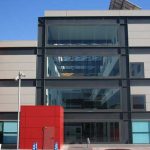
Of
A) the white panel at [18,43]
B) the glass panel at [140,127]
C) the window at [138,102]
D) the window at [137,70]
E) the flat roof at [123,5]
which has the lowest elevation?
the glass panel at [140,127]

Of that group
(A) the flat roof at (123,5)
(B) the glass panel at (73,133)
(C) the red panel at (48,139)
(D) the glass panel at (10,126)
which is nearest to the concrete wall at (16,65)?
(D) the glass panel at (10,126)

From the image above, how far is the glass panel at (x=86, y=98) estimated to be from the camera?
5356 centimetres

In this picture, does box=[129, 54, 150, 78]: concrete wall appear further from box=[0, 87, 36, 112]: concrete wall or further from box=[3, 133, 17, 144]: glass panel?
box=[3, 133, 17, 144]: glass panel

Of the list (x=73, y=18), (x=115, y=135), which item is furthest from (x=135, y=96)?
(x=73, y=18)

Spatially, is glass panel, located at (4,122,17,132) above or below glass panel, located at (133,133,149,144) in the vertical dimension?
above

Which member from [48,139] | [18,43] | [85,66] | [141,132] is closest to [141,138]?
[141,132]

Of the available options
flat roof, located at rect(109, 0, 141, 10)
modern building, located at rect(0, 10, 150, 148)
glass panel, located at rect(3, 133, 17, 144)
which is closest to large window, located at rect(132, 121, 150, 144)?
modern building, located at rect(0, 10, 150, 148)

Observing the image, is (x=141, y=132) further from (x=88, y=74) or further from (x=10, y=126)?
(x=10, y=126)

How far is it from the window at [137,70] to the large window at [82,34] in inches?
167

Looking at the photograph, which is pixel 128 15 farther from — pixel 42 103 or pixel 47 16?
pixel 42 103

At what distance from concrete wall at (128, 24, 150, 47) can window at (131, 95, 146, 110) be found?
301 inches

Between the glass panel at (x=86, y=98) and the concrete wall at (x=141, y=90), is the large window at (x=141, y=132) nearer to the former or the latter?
the concrete wall at (x=141, y=90)

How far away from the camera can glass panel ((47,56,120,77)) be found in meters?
54.7

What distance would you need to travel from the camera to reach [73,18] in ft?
183
